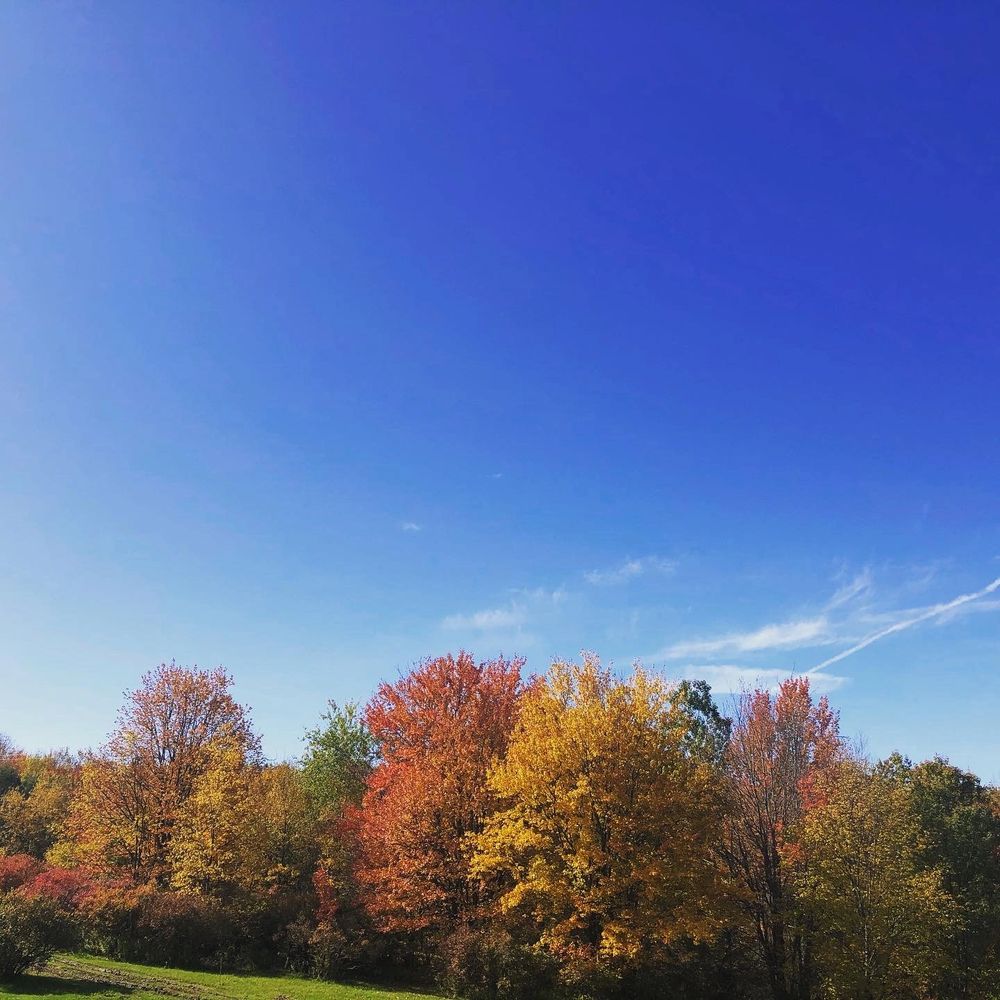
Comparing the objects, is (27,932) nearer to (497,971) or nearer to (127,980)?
(127,980)

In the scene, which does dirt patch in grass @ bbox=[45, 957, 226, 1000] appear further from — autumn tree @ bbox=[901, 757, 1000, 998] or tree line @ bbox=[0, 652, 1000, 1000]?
autumn tree @ bbox=[901, 757, 1000, 998]

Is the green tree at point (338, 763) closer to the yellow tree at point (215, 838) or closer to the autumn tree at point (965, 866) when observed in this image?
the yellow tree at point (215, 838)

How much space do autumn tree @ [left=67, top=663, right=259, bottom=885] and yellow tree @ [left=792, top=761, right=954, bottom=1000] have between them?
115 ft

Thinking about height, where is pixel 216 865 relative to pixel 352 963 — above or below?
above

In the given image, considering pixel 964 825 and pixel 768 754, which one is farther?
pixel 768 754

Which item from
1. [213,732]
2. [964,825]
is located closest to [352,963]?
[213,732]

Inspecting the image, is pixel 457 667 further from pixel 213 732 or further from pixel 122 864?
pixel 122 864

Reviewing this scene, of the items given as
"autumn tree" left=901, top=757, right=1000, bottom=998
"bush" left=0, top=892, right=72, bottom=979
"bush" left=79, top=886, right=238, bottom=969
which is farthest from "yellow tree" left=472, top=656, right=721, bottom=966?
"bush" left=0, top=892, right=72, bottom=979

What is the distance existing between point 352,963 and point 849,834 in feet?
83.8

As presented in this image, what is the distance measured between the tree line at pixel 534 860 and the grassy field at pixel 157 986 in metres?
1.46

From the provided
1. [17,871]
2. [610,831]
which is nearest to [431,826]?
[610,831]

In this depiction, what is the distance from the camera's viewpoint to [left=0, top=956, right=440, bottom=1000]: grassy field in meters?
20.9

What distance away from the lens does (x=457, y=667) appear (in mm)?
45594

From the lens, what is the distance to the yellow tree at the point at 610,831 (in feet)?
85.0
